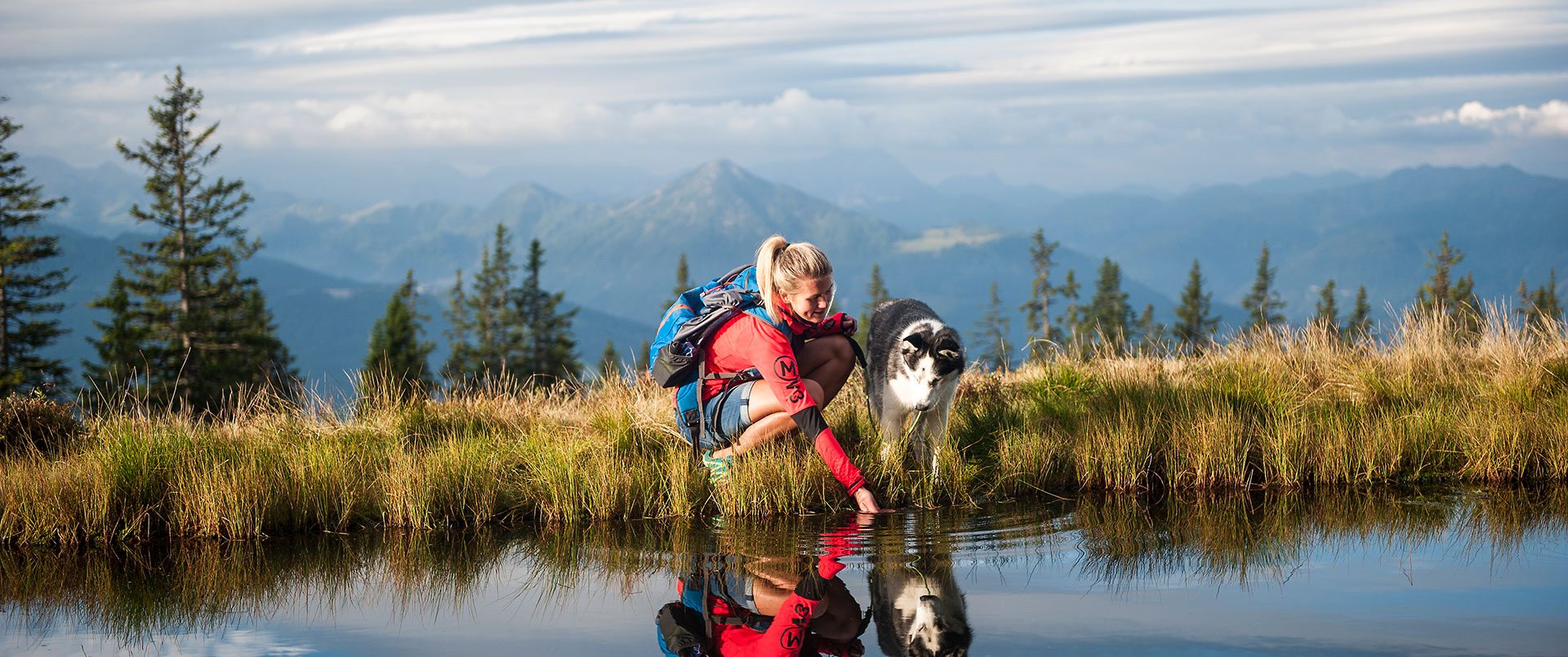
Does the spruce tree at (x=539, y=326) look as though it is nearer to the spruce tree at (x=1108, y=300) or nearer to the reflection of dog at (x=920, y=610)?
the spruce tree at (x=1108, y=300)

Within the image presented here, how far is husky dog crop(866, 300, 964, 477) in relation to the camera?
18.7ft

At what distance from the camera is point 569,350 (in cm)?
6788

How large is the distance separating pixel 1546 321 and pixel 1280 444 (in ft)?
14.3

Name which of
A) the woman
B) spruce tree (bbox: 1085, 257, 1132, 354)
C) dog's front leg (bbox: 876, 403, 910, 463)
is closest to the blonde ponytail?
the woman

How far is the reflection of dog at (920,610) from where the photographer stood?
12.5 feet

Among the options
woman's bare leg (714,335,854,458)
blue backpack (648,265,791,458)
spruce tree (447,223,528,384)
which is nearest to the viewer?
blue backpack (648,265,791,458)

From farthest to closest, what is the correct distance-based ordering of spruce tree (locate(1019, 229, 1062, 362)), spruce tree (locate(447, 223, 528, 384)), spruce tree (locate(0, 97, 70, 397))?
spruce tree (locate(1019, 229, 1062, 362))
spruce tree (locate(447, 223, 528, 384))
spruce tree (locate(0, 97, 70, 397))

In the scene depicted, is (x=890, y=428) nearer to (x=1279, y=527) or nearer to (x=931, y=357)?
(x=931, y=357)

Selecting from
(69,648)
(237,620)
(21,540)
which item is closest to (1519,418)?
(237,620)

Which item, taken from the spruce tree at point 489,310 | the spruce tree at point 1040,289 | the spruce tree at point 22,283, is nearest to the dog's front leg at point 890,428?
the spruce tree at point 22,283

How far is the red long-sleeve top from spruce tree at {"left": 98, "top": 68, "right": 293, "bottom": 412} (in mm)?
38886

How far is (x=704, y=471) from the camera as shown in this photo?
248 inches

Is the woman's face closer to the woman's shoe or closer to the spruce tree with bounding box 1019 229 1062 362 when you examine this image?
the woman's shoe

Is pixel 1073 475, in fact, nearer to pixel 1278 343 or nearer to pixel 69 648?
pixel 1278 343
